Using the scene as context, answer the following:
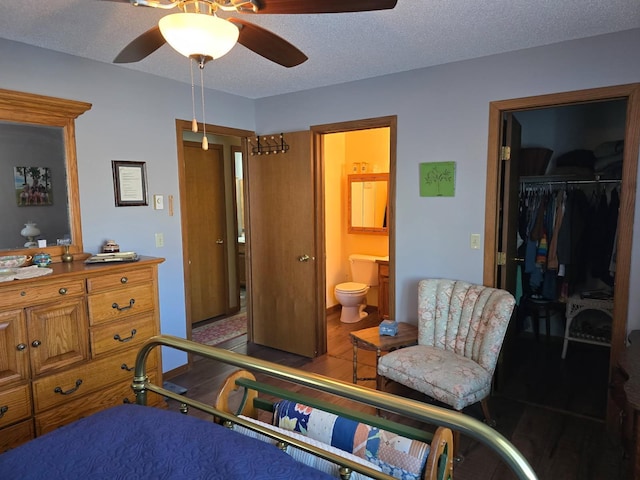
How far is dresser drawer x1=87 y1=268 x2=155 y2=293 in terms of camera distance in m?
2.40

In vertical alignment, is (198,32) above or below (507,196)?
above

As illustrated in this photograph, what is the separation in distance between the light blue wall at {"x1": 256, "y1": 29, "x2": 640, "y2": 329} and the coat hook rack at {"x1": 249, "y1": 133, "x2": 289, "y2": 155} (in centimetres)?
47

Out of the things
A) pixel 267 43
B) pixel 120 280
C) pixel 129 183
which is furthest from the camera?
pixel 129 183

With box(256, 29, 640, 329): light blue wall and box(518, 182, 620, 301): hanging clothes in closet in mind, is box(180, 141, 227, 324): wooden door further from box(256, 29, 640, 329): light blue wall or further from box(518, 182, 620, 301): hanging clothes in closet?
box(518, 182, 620, 301): hanging clothes in closet

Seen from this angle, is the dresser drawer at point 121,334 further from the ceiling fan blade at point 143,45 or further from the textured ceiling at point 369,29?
the textured ceiling at point 369,29

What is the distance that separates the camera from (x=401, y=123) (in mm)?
3242

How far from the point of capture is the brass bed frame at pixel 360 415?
96 cm

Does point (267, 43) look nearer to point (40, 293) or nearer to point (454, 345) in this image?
point (40, 293)

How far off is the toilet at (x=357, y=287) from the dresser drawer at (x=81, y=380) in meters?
2.47

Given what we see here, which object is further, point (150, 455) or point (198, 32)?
point (198, 32)

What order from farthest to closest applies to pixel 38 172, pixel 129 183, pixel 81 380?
pixel 129 183
pixel 38 172
pixel 81 380

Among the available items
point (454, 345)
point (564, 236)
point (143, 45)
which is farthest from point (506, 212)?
point (143, 45)

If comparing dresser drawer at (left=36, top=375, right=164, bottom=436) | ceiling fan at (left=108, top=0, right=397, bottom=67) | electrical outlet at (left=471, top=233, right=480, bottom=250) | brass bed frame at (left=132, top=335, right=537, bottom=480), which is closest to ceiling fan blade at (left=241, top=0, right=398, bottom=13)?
ceiling fan at (left=108, top=0, right=397, bottom=67)

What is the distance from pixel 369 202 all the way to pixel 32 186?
3.44 m
